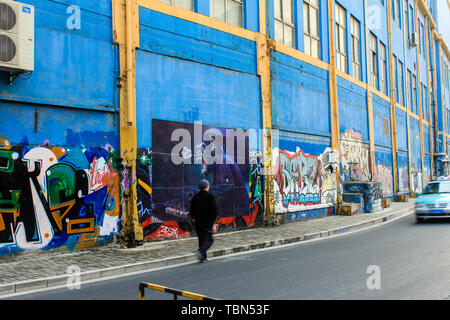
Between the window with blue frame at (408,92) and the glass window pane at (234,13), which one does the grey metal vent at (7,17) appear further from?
the window with blue frame at (408,92)

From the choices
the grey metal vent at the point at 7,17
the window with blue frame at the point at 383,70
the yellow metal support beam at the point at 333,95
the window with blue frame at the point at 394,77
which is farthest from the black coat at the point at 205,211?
the window with blue frame at the point at 394,77

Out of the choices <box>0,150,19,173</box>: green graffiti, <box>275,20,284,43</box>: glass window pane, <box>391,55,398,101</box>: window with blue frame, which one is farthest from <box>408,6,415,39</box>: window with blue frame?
<box>0,150,19,173</box>: green graffiti

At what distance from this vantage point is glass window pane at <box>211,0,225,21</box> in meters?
13.3

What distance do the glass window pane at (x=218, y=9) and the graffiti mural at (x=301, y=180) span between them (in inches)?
205

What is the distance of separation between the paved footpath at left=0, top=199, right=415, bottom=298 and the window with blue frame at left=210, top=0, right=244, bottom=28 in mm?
7274

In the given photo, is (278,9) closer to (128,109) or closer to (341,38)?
(341,38)

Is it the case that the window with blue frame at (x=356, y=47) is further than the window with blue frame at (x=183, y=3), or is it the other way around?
the window with blue frame at (x=356, y=47)

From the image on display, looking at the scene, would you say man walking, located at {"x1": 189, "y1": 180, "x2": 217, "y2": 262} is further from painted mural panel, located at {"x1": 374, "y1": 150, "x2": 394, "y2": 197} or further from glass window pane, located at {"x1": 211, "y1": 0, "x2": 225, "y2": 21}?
painted mural panel, located at {"x1": 374, "y1": 150, "x2": 394, "y2": 197}

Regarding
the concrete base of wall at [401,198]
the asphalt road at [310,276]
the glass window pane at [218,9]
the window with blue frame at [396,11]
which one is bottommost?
the asphalt road at [310,276]

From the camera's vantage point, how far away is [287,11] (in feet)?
55.5

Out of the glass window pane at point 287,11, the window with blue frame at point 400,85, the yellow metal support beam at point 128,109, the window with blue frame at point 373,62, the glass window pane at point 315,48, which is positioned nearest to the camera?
the yellow metal support beam at point 128,109

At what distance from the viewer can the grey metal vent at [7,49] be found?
7777 mm
